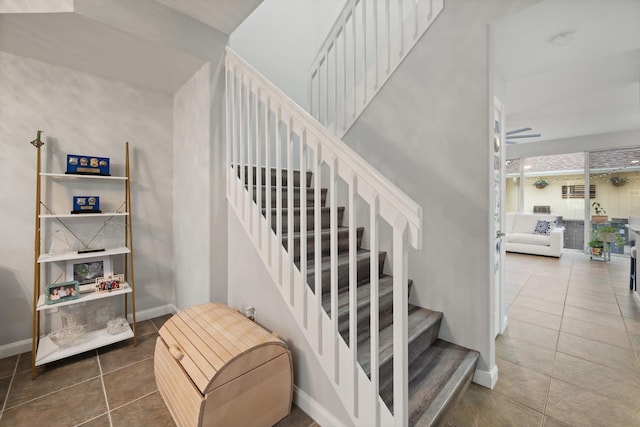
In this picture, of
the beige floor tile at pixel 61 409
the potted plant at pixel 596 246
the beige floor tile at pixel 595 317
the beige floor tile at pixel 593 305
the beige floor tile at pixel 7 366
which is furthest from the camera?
the potted plant at pixel 596 246

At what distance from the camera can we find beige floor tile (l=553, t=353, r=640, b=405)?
177cm

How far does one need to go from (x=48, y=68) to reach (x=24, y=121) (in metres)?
0.48

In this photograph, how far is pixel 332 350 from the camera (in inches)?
55.1

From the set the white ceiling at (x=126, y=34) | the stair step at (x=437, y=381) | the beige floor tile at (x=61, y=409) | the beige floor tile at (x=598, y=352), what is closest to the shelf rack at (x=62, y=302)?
the beige floor tile at (x=61, y=409)

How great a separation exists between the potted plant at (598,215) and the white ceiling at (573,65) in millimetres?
1663

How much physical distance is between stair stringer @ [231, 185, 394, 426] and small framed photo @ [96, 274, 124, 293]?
53.0 inches

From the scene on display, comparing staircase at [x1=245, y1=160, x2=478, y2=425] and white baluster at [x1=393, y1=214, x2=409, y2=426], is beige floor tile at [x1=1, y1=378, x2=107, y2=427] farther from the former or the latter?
white baluster at [x1=393, y1=214, x2=409, y2=426]

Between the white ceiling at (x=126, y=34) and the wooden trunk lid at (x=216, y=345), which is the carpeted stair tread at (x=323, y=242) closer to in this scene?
the wooden trunk lid at (x=216, y=345)

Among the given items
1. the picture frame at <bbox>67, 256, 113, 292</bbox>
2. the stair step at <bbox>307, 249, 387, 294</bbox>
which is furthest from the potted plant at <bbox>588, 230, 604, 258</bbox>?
the picture frame at <bbox>67, 256, 113, 292</bbox>

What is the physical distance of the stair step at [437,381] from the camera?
1.42 m

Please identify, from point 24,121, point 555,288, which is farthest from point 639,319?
point 24,121

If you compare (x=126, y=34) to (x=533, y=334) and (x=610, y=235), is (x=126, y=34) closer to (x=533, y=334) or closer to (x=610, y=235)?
(x=533, y=334)

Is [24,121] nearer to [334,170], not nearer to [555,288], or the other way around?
[334,170]

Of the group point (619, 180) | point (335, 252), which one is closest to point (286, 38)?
point (335, 252)
